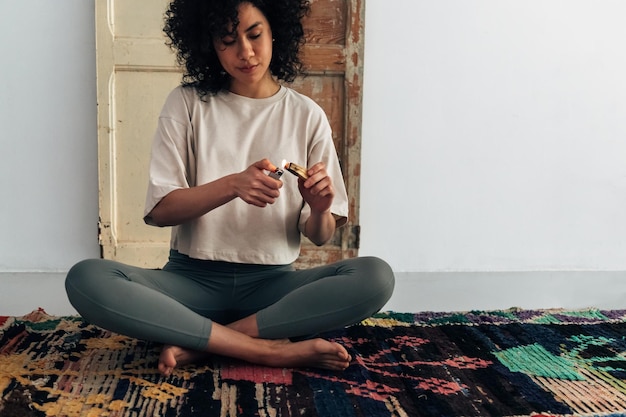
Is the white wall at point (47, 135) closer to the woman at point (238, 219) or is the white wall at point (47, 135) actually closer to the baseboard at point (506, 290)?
the woman at point (238, 219)

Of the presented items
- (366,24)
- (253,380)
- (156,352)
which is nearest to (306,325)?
(253,380)

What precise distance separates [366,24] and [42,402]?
188cm

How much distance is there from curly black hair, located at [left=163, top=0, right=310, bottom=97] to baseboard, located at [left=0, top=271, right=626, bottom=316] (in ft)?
3.01

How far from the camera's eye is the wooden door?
238cm

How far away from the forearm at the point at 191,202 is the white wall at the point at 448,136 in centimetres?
122

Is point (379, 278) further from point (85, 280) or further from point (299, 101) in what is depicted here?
point (85, 280)

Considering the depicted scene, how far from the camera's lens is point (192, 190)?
4.40 feet

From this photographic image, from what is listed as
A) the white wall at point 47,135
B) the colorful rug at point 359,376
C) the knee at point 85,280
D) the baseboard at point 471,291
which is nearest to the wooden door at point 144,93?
the white wall at point 47,135

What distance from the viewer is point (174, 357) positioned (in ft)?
4.17

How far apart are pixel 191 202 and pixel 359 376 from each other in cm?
49

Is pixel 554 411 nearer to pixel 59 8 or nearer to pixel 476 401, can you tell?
pixel 476 401

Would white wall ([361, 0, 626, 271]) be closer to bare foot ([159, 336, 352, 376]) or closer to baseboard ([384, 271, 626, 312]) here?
baseboard ([384, 271, 626, 312])

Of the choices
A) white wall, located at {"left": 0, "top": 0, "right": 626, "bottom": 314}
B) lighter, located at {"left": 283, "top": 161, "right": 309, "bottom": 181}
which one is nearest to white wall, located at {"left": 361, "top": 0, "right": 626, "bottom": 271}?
white wall, located at {"left": 0, "top": 0, "right": 626, "bottom": 314}

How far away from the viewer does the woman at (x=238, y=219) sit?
128 cm
